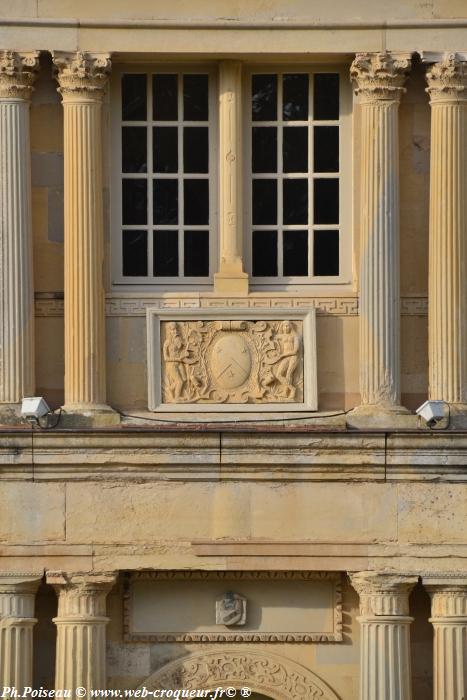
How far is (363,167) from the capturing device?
37156 millimetres

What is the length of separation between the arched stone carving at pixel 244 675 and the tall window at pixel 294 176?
4627 mm

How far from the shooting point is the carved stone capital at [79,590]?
36.4 m

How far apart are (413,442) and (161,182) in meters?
4.57

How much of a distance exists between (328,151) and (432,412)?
370 cm

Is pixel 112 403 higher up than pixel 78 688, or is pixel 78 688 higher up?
pixel 112 403

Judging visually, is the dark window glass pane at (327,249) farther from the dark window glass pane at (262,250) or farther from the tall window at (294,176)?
the dark window glass pane at (262,250)

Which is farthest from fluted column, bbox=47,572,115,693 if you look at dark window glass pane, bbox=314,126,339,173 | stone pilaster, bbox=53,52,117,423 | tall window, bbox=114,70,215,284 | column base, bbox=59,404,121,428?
dark window glass pane, bbox=314,126,339,173

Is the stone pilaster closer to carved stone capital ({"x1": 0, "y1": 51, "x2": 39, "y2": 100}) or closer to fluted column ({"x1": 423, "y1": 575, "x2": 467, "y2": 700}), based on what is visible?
carved stone capital ({"x1": 0, "y1": 51, "x2": 39, "y2": 100})

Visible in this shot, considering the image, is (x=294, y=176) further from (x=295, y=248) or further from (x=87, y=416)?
(x=87, y=416)

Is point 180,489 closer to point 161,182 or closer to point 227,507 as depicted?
point 227,507

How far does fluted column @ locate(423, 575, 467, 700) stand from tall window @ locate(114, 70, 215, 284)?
4802 millimetres

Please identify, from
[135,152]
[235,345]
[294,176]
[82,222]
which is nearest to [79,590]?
[235,345]

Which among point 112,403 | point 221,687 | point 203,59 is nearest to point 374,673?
point 221,687

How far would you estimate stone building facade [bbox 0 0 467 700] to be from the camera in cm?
3647
